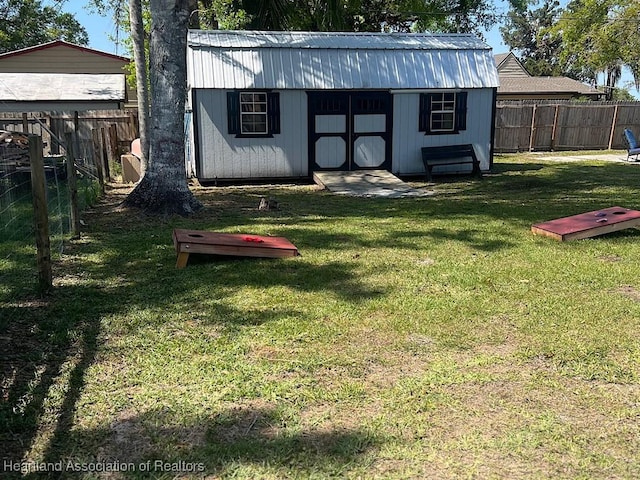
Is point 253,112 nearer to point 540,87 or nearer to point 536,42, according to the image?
point 540,87

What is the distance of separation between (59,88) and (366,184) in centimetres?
1007

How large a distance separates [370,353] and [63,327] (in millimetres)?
2302

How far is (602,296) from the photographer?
493cm

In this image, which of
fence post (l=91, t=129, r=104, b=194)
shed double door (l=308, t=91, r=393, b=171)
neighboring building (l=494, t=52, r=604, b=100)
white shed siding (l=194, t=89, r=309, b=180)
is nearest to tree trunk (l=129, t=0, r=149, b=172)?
fence post (l=91, t=129, r=104, b=194)

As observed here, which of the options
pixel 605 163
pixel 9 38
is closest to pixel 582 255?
pixel 605 163

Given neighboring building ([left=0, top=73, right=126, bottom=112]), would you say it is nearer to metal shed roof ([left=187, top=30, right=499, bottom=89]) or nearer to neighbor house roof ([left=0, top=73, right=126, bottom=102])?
neighbor house roof ([left=0, top=73, right=126, bottom=102])

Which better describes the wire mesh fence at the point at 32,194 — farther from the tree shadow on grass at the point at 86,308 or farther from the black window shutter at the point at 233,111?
the black window shutter at the point at 233,111

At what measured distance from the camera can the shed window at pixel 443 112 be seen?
45.9ft

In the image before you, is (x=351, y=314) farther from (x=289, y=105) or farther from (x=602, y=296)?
(x=289, y=105)

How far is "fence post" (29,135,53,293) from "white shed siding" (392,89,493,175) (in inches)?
405

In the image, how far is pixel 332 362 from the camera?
3.71 meters

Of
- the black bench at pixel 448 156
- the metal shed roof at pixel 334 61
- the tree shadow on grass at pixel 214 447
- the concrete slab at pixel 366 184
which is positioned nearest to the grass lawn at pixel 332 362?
the tree shadow on grass at pixel 214 447

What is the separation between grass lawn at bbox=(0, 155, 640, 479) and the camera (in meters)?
2.71

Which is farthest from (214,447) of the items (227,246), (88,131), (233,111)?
(88,131)
